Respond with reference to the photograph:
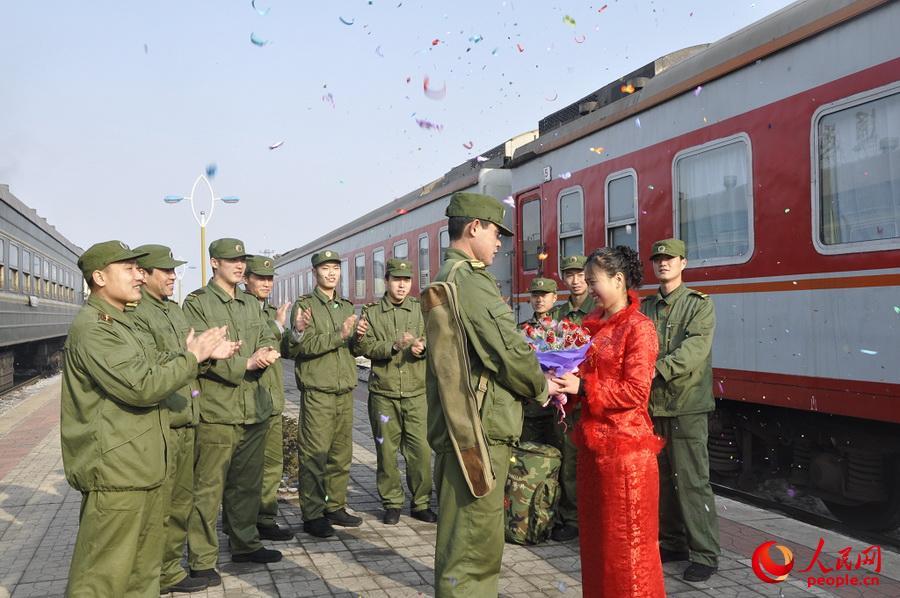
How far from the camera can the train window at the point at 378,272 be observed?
16.8 metres

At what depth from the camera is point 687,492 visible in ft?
14.9

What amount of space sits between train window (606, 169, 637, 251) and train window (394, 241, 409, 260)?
7.49 metres

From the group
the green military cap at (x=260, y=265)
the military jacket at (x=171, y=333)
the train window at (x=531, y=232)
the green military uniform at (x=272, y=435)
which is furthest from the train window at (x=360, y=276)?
the military jacket at (x=171, y=333)

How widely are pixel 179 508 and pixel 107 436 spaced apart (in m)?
1.34

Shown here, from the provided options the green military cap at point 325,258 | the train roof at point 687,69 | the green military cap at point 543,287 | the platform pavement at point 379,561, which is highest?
the train roof at point 687,69

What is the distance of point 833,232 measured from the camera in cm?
518

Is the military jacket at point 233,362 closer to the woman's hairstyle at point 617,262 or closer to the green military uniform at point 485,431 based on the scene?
the green military uniform at point 485,431

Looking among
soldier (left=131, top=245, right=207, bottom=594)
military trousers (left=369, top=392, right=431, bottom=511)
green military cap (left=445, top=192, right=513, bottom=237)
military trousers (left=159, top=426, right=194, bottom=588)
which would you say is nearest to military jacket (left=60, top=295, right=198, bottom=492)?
soldier (left=131, top=245, right=207, bottom=594)

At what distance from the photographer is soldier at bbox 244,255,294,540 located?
5.36 meters

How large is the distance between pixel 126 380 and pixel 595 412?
7.06ft

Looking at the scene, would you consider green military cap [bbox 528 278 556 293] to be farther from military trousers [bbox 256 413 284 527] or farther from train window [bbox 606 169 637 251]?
military trousers [bbox 256 413 284 527]

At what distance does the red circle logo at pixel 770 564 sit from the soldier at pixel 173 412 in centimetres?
329

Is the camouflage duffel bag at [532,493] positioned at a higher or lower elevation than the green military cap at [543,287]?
lower

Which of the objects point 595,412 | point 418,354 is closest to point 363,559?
point 418,354
